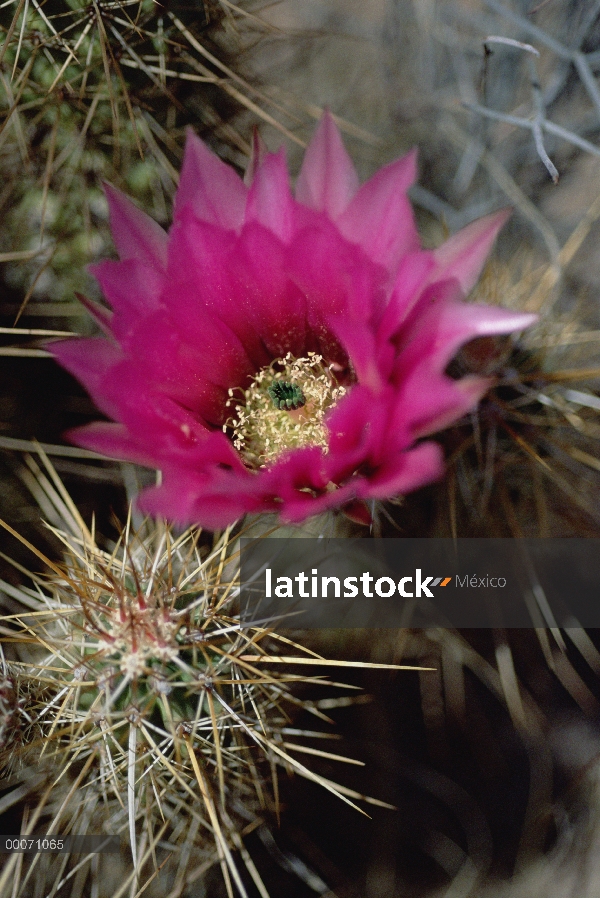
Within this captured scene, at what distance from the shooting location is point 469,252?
1.93ft

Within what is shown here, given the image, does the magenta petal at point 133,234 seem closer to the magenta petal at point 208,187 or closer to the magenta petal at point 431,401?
the magenta petal at point 208,187

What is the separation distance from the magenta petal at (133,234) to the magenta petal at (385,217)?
0.18 meters

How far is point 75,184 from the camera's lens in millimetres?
863

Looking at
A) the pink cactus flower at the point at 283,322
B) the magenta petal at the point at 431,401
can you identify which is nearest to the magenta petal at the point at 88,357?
the pink cactus flower at the point at 283,322

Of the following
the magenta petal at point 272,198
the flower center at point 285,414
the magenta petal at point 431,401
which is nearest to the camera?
the magenta petal at point 431,401

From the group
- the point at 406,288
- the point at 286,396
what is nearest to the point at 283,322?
the point at 286,396

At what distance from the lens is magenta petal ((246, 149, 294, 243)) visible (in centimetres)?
61

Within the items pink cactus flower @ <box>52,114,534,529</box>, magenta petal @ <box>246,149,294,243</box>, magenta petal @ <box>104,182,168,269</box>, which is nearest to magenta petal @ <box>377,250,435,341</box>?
pink cactus flower @ <box>52,114,534,529</box>

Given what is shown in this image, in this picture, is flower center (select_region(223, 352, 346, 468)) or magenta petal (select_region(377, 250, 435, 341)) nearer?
magenta petal (select_region(377, 250, 435, 341))

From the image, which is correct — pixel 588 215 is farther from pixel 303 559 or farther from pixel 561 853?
pixel 561 853

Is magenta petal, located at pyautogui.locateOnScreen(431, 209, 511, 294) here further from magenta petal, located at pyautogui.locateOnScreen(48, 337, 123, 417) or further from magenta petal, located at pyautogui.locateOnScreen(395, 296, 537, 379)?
magenta petal, located at pyautogui.locateOnScreen(48, 337, 123, 417)

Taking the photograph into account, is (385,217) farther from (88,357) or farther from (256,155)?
(88,357)

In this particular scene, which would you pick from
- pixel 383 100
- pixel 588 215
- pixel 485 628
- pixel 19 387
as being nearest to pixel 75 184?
pixel 19 387

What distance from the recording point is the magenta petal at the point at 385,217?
58cm
